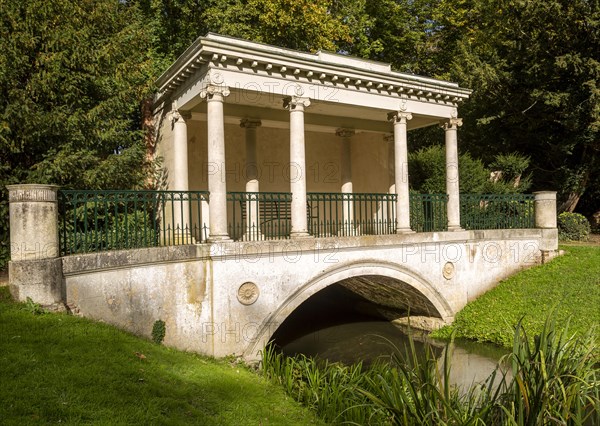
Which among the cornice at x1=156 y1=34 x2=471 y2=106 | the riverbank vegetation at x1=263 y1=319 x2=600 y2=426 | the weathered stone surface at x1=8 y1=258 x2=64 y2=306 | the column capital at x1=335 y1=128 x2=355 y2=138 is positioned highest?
the cornice at x1=156 y1=34 x2=471 y2=106

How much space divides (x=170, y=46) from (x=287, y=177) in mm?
7391

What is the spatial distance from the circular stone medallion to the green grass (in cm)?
705

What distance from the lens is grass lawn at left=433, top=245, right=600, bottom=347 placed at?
35.5ft

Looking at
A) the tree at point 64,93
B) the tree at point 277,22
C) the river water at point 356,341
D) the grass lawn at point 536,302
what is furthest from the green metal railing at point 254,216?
the tree at point 277,22

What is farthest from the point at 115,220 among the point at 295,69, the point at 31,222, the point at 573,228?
the point at 573,228

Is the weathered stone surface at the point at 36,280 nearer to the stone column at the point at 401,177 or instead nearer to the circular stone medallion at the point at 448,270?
the stone column at the point at 401,177

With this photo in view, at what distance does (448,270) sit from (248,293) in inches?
256

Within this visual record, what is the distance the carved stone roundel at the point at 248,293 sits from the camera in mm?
8586

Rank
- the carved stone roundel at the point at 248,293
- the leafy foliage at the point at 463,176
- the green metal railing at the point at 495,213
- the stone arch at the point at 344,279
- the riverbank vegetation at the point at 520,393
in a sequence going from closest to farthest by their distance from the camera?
the riverbank vegetation at the point at 520,393, the carved stone roundel at the point at 248,293, the stone arch at the point at 344,279, the green metal railing at the point at 495,213, the leafy foliage at the point at 463,176

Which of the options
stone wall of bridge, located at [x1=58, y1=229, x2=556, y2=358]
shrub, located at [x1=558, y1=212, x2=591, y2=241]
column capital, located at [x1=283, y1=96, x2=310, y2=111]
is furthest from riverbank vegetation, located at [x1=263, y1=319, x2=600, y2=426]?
shrub, located at [x1=558, y1=212, x2=591, y2=241]

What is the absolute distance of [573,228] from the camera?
17672mm

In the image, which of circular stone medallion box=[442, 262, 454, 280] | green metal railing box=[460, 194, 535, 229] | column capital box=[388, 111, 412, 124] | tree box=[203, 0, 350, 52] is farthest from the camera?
tree box=[203, 0, 350, 52]

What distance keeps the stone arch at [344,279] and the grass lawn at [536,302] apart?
0.83 m

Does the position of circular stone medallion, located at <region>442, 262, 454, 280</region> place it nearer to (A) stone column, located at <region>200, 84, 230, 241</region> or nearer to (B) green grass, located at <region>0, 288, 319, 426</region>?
(A) stone column, located at <region>200, 84, 230, 241</region>
